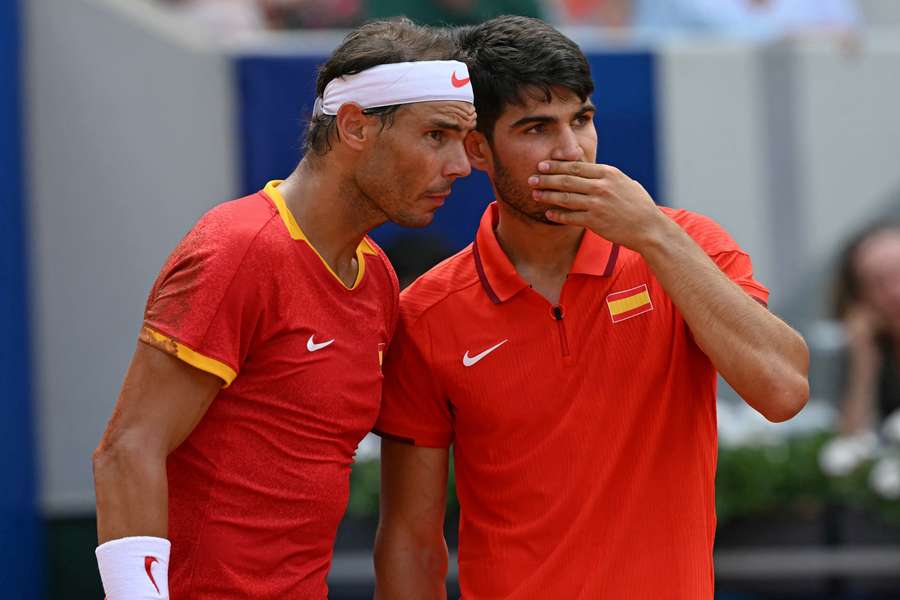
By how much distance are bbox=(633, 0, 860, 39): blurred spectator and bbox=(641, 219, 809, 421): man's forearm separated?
13.2ft

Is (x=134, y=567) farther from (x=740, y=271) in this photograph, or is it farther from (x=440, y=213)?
(x=440, y=213)

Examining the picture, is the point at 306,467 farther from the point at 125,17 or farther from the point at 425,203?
the point at 125,17

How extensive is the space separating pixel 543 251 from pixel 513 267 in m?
0.09

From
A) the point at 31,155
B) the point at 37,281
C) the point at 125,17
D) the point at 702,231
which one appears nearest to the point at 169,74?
the point at 125,17

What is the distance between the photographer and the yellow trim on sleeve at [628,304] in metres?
3.13

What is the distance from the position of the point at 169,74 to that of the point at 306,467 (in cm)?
339

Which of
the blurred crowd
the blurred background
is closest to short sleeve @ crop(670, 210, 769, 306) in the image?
the blurred background

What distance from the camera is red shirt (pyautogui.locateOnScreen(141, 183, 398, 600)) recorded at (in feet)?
9.17

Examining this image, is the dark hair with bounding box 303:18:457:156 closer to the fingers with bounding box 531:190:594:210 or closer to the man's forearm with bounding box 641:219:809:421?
the fingers with bounding box 531:190:594:210

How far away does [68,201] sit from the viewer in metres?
5.87

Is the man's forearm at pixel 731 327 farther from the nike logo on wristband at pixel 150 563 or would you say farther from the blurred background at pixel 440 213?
the blurred background at pixel 440 213

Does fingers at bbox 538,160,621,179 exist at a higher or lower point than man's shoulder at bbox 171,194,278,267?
higher

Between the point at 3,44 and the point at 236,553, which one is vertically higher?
the point at 3,44

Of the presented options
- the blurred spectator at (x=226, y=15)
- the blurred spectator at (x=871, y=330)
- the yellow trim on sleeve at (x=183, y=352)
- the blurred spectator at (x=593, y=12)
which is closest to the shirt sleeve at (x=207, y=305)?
the yellow trim on sleeve at (x=183, y=352)
